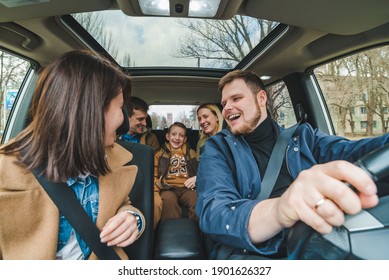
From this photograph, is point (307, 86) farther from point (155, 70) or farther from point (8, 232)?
point (8, 232)

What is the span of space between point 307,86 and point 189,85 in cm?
101

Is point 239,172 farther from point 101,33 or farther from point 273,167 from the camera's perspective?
point 101,33

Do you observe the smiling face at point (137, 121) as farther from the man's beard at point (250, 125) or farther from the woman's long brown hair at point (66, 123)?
the woman's long brown hair at point (66, 123)

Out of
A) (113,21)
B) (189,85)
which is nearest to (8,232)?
(113,21)

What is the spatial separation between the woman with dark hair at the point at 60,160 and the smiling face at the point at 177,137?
162 centimetres

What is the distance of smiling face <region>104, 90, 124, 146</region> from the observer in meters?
0.75

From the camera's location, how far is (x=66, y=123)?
674 millimetres

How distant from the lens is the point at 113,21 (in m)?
1.56

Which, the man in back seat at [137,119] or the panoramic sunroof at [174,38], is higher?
the panoramic sunroof at [174,38]

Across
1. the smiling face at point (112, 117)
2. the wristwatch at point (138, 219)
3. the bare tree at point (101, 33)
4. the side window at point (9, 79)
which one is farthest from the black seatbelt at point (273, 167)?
the side window at point (9, 79)

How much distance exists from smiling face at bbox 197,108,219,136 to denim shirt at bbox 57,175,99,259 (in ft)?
5.44

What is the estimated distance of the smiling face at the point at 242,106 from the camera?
1191 mm

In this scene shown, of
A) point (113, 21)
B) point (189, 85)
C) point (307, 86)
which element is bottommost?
point (307, 86)

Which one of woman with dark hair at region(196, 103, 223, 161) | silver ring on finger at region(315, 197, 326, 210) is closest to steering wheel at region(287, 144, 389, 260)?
silver ring on finger at region(315, 197, 326, 210)
